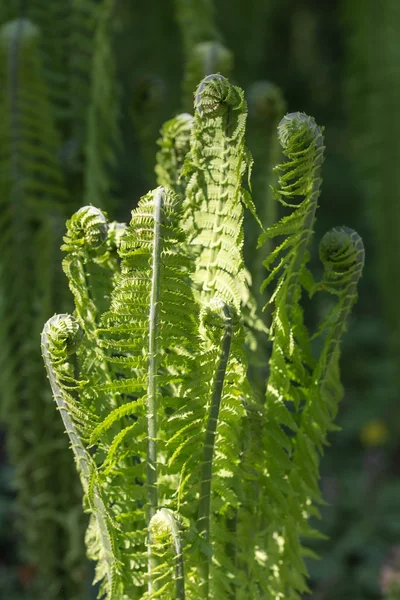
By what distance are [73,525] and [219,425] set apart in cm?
87

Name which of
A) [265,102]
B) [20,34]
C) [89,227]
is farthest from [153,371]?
[20,34]

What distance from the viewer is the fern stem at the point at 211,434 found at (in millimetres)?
663

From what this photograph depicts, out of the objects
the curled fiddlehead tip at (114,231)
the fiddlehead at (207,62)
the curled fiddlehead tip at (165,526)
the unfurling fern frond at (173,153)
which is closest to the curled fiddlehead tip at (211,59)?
the fiddlehead at (207,62)

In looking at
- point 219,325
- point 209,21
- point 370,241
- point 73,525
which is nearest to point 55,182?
point 209,21

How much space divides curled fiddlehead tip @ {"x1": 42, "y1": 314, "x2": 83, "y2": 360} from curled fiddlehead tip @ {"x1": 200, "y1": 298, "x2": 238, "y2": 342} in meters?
0.11

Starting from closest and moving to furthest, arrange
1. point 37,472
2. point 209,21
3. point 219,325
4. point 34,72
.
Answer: point 219,325, point 34,72, point 37,472, point 209,21

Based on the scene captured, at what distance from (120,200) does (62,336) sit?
4.10 ft

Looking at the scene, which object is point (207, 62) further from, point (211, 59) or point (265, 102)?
point (265, 102)

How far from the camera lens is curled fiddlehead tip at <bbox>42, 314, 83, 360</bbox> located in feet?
2.23

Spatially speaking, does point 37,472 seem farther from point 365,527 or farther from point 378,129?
point 378,129

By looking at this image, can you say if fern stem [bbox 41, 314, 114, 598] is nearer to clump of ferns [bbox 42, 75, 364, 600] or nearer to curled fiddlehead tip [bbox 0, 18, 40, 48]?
clump of ferns [bbox 42, 75, 364, 600]

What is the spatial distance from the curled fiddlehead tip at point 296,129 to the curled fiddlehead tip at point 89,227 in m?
0.18

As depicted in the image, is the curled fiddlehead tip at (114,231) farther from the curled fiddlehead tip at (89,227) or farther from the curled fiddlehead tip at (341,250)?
the curled fiddlehead tip at (341,250)

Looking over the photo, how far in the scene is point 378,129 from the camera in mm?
2443
